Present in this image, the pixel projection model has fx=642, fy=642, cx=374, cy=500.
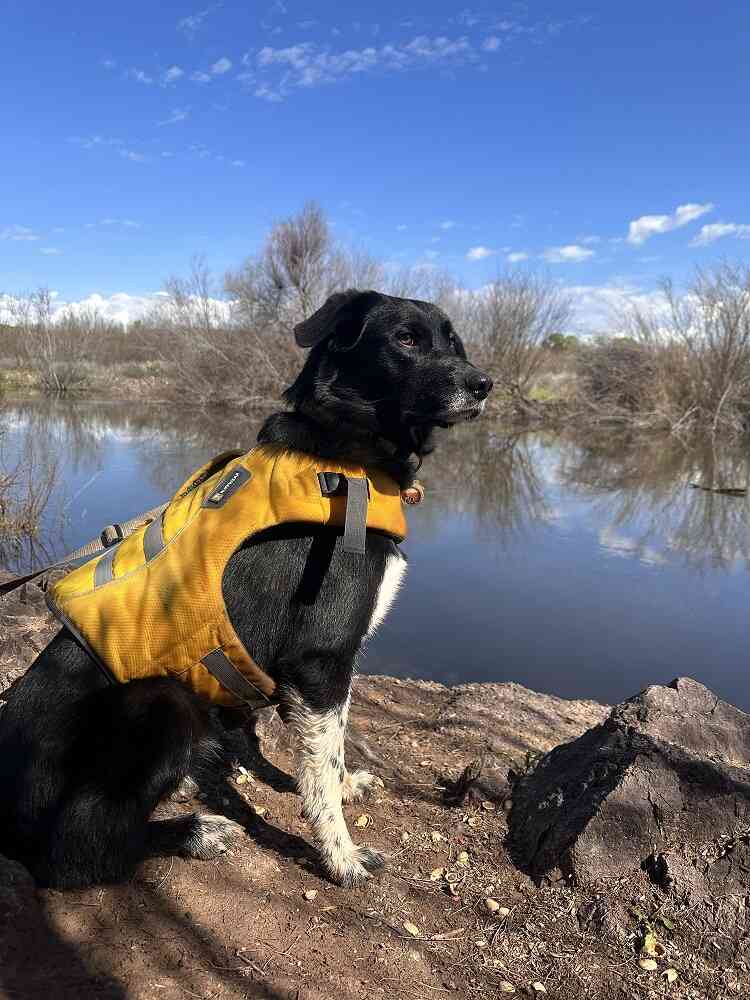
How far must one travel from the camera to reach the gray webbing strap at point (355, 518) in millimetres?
2707

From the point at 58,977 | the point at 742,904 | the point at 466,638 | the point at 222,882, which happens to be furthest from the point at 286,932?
the point at 466,638

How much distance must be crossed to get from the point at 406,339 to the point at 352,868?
250cm

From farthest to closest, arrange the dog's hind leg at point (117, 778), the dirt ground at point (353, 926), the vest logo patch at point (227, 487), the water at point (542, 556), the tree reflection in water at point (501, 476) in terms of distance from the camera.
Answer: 1. the tree reflection in water at point (501, 476)
2. the water at point (542, 556)
3. the vest logo patch at point (227, 487)
4. the dog's hind leg at point (117, 778)
5. the dirt ground at point (353, 926)

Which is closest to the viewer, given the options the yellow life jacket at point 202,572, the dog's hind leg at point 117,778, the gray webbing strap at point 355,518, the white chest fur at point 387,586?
the dog's hind leg at point 117,778

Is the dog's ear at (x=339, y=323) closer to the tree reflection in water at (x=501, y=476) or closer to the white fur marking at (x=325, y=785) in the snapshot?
the white fur marking at (x=325, y=785)

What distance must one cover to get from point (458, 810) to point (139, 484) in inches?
473

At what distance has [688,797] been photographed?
2764 millimetres

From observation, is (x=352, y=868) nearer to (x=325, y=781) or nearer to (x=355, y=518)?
(x=325, y=781)

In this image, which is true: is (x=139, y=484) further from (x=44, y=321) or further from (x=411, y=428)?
(x=44, y=321)

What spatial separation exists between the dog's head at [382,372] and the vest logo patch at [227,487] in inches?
19.3

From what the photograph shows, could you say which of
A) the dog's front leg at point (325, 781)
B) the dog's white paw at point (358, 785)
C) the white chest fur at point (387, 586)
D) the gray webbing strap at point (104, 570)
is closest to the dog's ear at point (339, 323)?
the white chest fur at point (387, 586)

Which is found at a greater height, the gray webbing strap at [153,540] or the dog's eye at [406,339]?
the dog's eye at [406,339]

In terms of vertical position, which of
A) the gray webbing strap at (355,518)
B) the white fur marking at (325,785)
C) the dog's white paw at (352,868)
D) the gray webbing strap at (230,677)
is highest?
the gray webbing strap at (355,518)

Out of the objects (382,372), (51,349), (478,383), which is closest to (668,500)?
(478,383)
